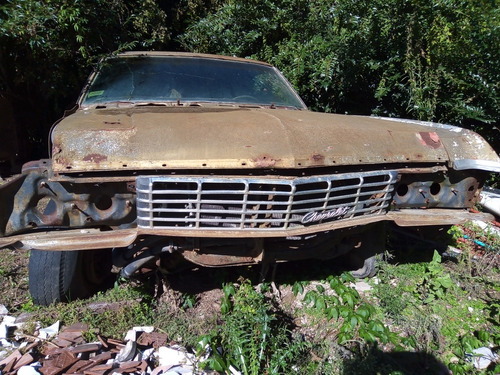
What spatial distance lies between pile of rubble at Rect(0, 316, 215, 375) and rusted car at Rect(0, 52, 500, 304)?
39 centimetres

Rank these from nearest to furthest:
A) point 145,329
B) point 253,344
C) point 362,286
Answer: point 253,344 < point 145,329 < point 362,286

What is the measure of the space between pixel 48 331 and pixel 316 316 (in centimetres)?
185

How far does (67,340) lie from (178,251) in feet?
2.99

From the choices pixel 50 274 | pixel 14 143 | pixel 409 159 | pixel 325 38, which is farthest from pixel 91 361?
pixel 325 38

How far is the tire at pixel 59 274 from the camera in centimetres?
284

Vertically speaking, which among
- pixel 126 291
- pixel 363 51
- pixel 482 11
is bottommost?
pixel 126 291

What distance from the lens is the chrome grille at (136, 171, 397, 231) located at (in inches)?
87.4

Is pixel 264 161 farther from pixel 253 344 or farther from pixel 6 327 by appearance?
pixel 6 327

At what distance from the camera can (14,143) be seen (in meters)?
5.50

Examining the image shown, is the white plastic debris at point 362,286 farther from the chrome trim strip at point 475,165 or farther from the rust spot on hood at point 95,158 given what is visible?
the rust spot on hood at point 95,158

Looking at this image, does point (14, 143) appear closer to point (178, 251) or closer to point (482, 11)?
point (178, 251)

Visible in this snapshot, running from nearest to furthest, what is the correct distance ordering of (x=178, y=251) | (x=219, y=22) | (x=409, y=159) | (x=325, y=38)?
(x=178, y=251) → (x=409, y=159) → (x=325, y=38) → (x=219, y=22)

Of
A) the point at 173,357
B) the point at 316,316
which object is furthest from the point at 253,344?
the point at 316,316

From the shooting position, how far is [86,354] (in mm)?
2430
